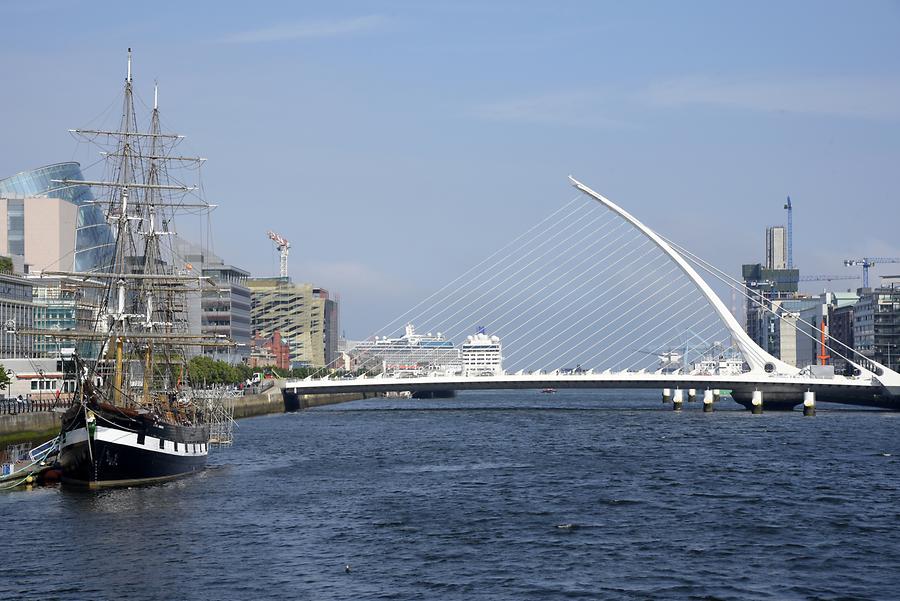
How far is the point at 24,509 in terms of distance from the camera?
43.0 m

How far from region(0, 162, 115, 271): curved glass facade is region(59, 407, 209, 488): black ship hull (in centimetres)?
9251

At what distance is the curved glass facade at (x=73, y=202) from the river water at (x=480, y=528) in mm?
82471

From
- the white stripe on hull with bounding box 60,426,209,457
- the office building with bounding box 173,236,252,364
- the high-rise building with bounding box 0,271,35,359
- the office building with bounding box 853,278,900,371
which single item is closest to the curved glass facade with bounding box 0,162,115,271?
the office building with bounding box 173,236,252,364

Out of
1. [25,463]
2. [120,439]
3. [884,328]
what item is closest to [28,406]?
[25,463]

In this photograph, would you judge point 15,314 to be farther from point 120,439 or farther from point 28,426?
→ point 120,439

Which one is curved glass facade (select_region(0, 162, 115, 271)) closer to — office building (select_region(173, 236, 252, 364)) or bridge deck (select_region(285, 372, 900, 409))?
office building (select_region(173, 236, 252, 364))

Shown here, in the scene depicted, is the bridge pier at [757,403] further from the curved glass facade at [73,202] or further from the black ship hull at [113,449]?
the black ship hull at [113,449]

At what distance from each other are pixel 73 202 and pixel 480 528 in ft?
403

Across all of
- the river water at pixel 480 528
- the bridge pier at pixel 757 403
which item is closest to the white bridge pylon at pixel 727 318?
the bridge pier at pixel 757 403

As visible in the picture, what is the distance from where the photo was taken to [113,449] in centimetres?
4922

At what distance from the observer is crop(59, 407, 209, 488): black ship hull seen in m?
48.6

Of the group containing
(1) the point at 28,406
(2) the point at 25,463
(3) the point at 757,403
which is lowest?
(3) the point at 757,403

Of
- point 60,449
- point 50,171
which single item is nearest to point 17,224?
A: point 50,171

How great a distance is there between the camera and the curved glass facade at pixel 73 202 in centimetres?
14475
